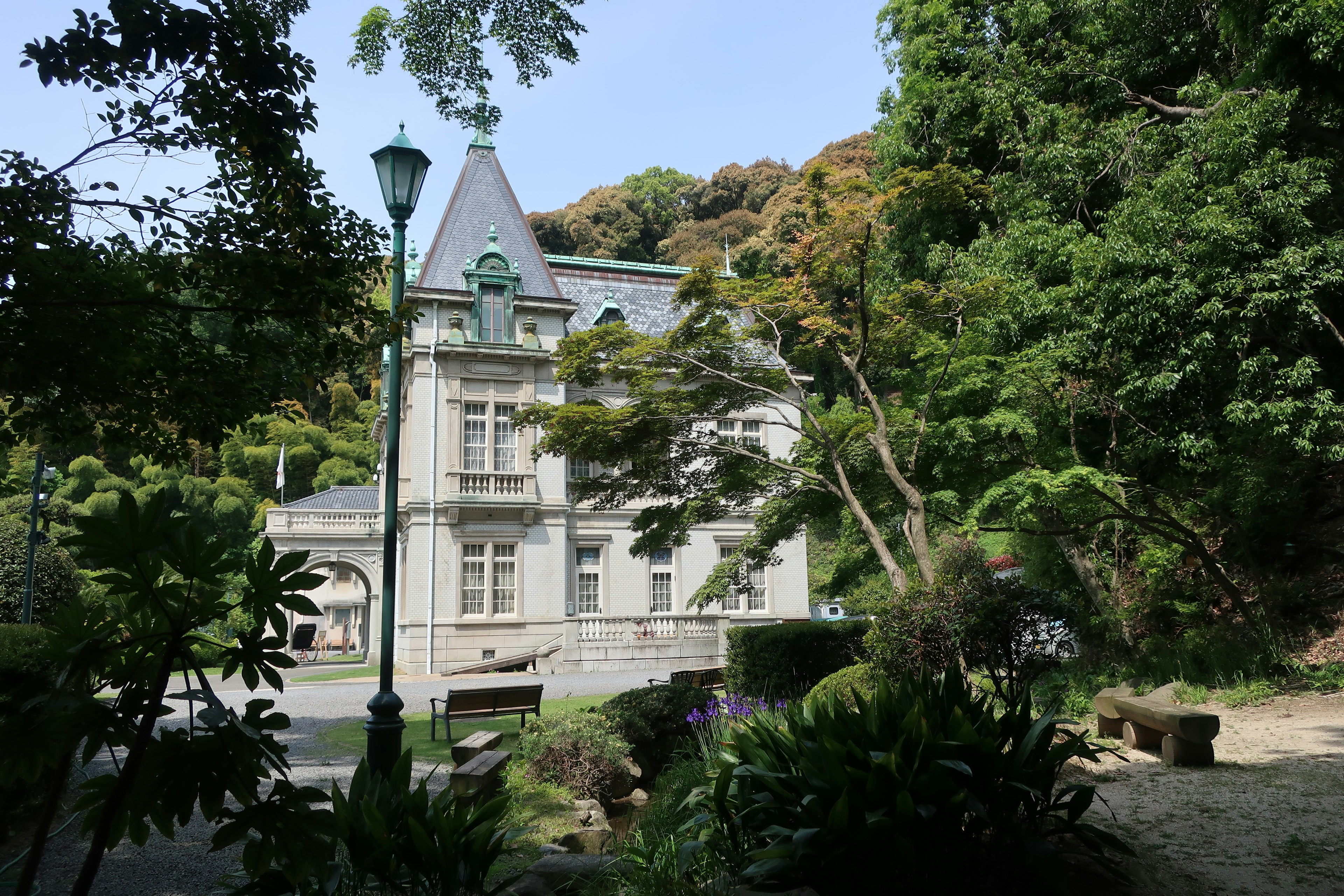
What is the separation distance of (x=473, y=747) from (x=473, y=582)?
18.2m

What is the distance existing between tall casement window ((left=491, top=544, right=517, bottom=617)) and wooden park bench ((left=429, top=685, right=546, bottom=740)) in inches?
544

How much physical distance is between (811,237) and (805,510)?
4.51 meters

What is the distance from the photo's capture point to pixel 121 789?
2.24m

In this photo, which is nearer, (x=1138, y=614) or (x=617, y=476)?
(x=617, y=476)

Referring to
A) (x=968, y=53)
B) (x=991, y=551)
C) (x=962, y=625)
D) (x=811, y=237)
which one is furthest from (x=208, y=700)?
(x=991, y=551)

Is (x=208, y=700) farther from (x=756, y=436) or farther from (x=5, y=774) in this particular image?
(x=756, y=436)

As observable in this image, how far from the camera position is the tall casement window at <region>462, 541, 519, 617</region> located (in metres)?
25.8

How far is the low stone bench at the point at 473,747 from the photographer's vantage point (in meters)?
8.17

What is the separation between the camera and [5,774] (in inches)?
93.4

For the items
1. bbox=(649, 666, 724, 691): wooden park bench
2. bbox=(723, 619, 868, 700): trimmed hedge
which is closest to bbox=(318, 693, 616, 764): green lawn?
bbox=(649, 666, 724, 691): wooden park bench

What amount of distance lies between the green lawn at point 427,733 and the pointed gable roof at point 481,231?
52.0ft

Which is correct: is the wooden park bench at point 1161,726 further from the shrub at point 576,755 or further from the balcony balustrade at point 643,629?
the balcony balustrade at point 643,629

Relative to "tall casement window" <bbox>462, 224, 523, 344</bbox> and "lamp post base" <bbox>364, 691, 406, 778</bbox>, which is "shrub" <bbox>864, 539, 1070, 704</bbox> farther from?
"tall casement window" <bbox>462, 224, 523, 344</bbox>

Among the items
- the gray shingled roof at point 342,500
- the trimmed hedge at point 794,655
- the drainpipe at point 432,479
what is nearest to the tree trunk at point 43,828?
the trimmed hedge at point 794,655
